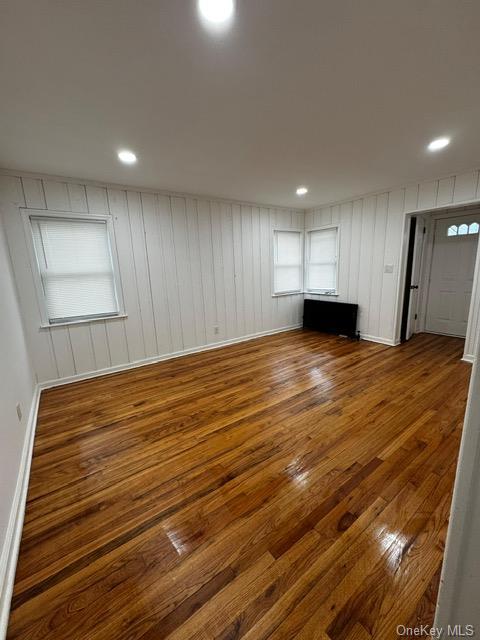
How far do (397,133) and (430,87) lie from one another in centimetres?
62

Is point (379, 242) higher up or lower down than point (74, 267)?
higher up

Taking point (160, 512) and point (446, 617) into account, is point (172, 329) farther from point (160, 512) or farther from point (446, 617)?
point (446, 617)

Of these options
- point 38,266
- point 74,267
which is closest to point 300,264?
point 74,267

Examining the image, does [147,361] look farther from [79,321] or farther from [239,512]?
[239,512]

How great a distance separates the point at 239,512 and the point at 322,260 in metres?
4.75

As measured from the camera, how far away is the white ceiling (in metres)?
1.19

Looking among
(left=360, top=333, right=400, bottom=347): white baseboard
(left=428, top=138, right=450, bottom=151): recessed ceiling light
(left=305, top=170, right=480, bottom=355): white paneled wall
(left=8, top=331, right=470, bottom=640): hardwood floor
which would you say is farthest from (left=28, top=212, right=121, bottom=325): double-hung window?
(left=360, top=333, right=400, bottom=347): white baseboard

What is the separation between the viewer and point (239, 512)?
1.50 m

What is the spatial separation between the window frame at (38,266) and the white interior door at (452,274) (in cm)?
552

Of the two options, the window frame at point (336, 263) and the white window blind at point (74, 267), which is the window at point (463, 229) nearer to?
the window frame at point (336, 263)

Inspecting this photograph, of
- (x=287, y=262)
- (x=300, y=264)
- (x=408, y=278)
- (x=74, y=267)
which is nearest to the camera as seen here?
(x=74, y=267)

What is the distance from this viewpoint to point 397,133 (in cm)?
226

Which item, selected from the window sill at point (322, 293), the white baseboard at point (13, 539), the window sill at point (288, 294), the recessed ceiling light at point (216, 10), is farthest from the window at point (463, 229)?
the white baseboard at point (13, 539)

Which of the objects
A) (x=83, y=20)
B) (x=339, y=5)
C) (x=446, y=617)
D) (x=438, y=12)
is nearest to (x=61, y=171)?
(x=83, y=20)
